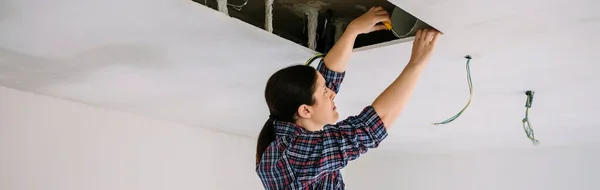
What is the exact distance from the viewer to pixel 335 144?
140 cm

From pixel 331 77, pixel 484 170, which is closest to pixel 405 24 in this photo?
pixel 331 77

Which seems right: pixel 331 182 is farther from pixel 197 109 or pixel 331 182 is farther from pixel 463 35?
pixel 197 109

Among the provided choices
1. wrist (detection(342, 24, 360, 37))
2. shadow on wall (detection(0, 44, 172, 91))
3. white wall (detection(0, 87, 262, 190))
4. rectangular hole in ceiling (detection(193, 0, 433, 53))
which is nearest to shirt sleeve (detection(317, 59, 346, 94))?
wrist (detection(342, 24, 360, 37))

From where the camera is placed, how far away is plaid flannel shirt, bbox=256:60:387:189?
140cm

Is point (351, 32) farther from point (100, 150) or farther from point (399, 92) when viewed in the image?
point (100, 150)

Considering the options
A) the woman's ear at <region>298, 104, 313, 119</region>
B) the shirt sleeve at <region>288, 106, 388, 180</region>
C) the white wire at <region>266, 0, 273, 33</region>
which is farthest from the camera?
the white wire at <region>266, 0, 273, 33</region>

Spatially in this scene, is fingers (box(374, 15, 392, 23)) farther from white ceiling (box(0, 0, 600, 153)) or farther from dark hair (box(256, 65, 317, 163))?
dark hair (box(256, 65, 317, 163))

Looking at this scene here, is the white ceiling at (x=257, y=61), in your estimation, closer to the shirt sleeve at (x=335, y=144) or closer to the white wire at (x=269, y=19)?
the white wire at (x=269, y=19)

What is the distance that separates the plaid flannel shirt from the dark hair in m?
0.04

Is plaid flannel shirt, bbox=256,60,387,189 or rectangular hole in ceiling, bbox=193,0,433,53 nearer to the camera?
plaid flannel shirt, bbox=256,60,387,189

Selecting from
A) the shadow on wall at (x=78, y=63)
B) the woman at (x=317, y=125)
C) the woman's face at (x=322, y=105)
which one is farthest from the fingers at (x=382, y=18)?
the shadow on wall at (x=78, y=63)

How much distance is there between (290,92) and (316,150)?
0.18 meters

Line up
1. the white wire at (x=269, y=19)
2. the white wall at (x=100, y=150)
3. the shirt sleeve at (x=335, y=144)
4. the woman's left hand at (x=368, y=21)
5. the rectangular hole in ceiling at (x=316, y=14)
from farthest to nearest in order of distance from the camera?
the white wall at (x=100, y=150) < the rectangular hole in ceiling at (x=316, y=14) < the white wire at (x=269, y=19) < the woman's left hand at (x=368, y=21) < the shirt sleeve at (x=335, y=144)

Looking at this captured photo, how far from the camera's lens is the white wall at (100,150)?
265 centimetres
